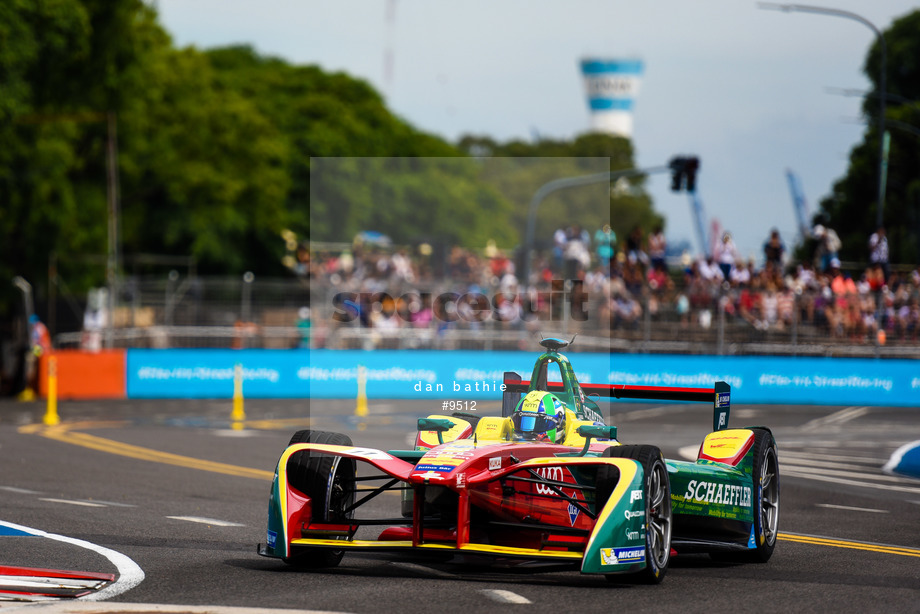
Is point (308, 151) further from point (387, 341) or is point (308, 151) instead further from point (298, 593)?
point (298, 593)

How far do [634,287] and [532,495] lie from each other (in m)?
23.4

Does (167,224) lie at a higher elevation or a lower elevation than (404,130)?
lower

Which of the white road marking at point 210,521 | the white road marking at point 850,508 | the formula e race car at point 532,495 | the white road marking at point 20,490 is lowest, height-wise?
the white road marking at point 850,508

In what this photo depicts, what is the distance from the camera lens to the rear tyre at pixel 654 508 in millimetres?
8188

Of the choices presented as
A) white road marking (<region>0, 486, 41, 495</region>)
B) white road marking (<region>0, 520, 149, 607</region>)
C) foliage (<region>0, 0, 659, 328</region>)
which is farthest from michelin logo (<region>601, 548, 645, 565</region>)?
white road marking (<region>0, 486, 41, 495</region>)

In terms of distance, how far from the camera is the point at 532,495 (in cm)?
845

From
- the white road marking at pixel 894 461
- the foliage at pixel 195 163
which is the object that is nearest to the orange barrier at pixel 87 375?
the foliage at pixel 195 163

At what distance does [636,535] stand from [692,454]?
35.7 feet

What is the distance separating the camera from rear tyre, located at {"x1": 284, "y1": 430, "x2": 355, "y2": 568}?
863cm

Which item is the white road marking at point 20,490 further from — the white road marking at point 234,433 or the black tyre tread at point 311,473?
the white road marking at point 234,433

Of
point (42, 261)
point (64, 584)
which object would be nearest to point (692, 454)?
point (64, 584)

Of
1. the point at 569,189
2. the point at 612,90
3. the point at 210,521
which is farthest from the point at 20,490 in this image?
the point at 612,90

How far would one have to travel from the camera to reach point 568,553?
8.00 meters

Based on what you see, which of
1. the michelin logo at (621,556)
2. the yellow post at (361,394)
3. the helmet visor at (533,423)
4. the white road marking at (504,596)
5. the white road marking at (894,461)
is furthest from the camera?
the yellow post at (361,394)
